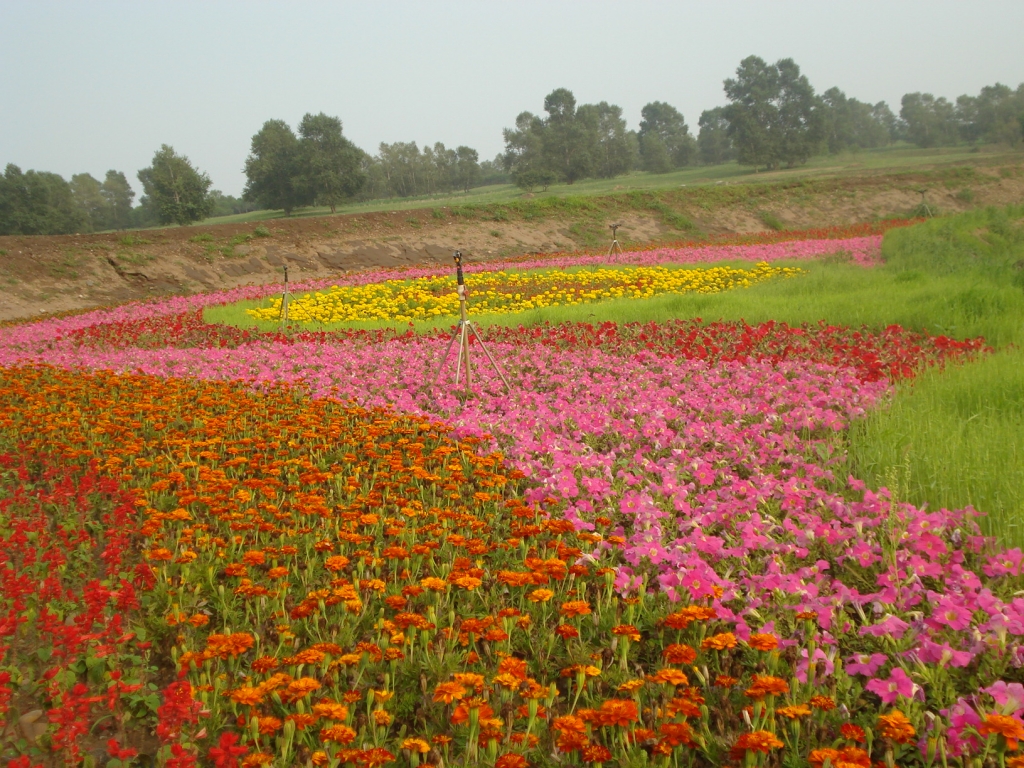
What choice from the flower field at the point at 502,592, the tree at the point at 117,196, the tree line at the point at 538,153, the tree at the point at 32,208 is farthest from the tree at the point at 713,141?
the flower field at the point at 502,592

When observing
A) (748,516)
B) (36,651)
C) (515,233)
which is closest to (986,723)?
(748,516)

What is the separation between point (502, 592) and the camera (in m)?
3.99

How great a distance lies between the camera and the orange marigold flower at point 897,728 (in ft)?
7.52

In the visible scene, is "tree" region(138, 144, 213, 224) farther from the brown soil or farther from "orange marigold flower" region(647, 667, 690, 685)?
"orange marigold flower" region(647, 667, 690, 685)

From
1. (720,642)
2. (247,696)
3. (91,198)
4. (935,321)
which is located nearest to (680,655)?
(720,642)

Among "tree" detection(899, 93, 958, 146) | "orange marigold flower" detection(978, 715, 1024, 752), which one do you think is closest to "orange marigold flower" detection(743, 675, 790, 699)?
"orange marigold flower" detection(978, 715, 1024, 752)

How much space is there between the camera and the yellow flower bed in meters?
17.3

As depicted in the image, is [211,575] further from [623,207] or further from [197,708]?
[623,207]

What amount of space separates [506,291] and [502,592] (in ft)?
52.4

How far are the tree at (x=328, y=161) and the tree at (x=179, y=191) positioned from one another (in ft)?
24.5

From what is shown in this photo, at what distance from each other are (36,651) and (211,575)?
2.84 ft

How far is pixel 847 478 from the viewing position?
16.0ft

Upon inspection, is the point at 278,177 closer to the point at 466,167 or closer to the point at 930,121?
the point at 466,167

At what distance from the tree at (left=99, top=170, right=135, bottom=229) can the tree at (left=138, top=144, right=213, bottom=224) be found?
45663 millimetres
